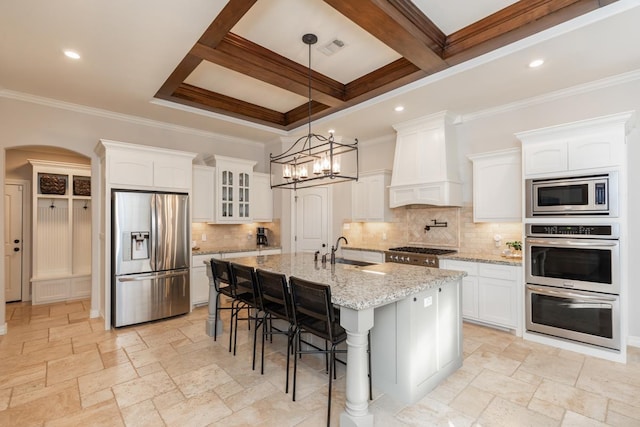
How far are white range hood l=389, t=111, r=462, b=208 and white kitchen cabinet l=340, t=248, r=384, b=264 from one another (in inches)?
34.1

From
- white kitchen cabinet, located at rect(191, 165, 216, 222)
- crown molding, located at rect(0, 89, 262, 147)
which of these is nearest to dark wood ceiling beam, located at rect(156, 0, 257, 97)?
crown molding, located at rect(0, 89, 262, 147)

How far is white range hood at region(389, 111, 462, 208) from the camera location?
14.6 ft

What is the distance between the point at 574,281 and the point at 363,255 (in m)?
2.84

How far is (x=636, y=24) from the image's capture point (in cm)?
245

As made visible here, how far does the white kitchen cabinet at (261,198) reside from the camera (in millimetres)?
5945

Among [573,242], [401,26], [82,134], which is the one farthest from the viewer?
[82,134]

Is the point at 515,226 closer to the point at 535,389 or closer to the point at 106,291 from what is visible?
the point at 535,389

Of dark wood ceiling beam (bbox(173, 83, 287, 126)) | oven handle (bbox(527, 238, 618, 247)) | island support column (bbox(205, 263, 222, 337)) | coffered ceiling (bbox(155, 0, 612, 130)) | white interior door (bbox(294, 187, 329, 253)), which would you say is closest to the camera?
coffered ceiling (bbox(155, 0, 612, 130))

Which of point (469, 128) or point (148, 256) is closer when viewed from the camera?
point (148, 256)

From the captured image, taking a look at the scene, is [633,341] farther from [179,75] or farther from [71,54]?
[71,54]

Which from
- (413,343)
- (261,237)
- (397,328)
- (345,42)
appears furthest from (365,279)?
(261,237)

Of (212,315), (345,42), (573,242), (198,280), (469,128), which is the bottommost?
(212,315)

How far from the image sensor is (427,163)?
4609 millimetres

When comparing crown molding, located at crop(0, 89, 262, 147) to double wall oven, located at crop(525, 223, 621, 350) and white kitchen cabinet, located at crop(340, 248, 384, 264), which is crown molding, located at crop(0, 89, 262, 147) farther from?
double wall oven, located at crop(525, 223, 621, 350)
